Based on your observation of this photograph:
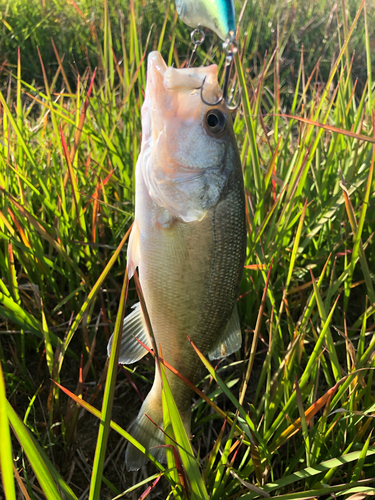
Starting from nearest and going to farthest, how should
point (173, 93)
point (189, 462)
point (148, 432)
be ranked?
point (189, 462) < point (173, 93) < point (148, 432)

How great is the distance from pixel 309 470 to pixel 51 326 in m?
1.08

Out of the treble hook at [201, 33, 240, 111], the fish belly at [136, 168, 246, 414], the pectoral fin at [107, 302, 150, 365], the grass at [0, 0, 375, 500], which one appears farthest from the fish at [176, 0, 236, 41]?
the pectoral fin at [107, 302, 150, 365]

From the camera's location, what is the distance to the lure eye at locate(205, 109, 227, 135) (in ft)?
3.73

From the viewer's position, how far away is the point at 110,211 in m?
1.83

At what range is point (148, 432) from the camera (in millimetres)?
1216

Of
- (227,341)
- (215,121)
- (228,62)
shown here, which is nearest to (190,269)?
(227,341)

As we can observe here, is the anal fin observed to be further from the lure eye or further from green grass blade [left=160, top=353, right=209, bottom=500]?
green grass blade [left=160, top=353, right=209, bottom=500]

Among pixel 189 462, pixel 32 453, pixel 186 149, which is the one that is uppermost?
pixel 186 149

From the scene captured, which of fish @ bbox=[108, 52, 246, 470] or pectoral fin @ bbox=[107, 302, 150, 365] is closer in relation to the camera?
fish @ bbox=[108, 52, 246, 470]

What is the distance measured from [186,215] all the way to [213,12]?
51cm

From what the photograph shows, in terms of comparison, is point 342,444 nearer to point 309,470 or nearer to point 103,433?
point 309,470

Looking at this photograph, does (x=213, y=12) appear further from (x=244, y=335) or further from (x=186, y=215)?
(x=244, y=335)

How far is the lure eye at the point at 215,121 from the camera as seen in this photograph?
1.14 metres

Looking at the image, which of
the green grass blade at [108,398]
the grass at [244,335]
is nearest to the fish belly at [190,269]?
the grass at [244,335]
